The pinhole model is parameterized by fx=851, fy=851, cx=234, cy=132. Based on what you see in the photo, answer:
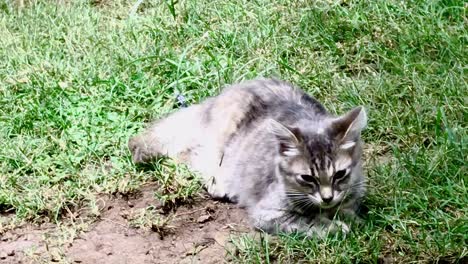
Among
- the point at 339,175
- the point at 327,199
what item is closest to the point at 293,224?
the point at 327,199

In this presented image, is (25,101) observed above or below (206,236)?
above

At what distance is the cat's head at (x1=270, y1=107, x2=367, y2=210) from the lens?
480 centimetres

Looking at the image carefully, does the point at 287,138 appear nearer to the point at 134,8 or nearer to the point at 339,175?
the point at 339,175

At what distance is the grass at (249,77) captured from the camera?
4945 millimetres

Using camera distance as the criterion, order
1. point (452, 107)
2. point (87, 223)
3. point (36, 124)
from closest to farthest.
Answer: point (87, 223), point (452, 107), point (36, 124)

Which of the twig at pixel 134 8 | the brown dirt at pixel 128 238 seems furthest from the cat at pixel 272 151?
the twig at pixel 134 8

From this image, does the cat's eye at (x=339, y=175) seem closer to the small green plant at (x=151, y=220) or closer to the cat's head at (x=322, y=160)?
the cat's head at (x=322, y=160)

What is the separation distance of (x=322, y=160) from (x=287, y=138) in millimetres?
253

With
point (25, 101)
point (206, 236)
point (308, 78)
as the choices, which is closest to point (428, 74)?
point (308, 78)

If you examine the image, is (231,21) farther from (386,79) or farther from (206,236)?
(206,236)

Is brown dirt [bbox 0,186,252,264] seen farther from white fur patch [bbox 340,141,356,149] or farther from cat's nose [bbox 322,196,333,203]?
white fur patch [bbox 340,141,356,149]

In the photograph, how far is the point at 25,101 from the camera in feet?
20.9

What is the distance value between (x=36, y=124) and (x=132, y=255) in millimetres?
1586

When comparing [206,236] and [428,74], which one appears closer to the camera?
[206,236]
